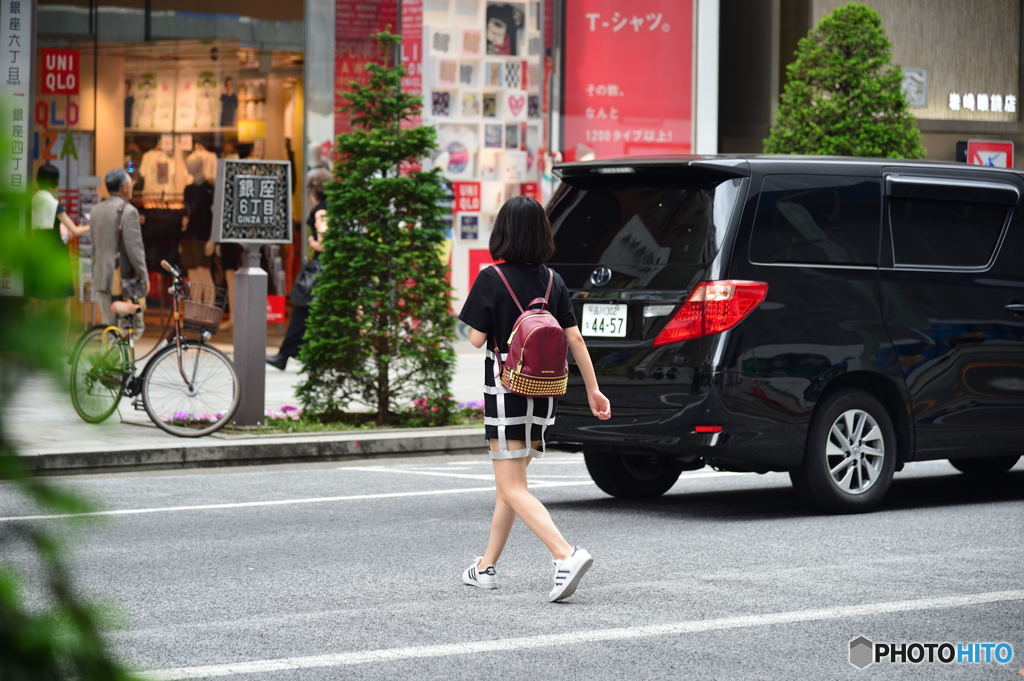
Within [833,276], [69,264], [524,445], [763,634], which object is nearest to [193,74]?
[833,276]

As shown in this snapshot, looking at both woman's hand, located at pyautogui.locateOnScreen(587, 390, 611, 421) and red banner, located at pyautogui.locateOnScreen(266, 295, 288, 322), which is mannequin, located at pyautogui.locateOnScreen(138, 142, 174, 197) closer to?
red banner, located at pyautogui.locateOnScreen(266, 295, 288, 322)

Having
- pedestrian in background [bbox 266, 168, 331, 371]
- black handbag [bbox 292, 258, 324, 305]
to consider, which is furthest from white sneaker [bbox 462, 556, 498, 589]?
black handbag [bbox 292, 258, 324, 305]

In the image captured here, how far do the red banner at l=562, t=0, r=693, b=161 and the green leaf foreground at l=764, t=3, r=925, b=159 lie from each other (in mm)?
2127

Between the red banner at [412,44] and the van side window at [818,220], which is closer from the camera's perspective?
the van side window at [818,220]

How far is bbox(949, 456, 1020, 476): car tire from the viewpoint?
1044 cm

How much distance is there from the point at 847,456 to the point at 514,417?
2758 mm

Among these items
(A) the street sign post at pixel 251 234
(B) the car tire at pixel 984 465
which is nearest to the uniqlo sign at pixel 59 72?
(A) the street sign post at pixel 251 234

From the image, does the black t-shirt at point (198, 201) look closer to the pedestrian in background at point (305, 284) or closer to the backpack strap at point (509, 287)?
the pedestrian in background at point (305, 284)

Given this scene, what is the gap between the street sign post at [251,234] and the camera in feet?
39.1

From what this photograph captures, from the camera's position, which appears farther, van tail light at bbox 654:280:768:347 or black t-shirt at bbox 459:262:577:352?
van tail light at bbox 654:280:768:347

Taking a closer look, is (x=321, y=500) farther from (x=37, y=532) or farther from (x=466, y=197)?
(x=466, y=197)

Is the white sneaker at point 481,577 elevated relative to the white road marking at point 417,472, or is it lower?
elevated

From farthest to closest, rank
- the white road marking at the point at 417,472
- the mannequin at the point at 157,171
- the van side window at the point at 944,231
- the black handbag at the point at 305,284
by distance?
the mannequin at the point at 157,171 < the black handbag at the point at 305,284 < the white road marking at the point at 417,472 < the van side window at the point at 944,231

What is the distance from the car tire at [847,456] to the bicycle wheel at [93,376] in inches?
287
